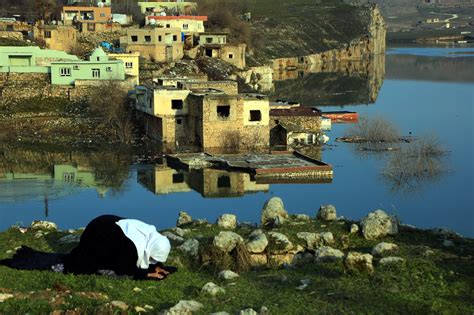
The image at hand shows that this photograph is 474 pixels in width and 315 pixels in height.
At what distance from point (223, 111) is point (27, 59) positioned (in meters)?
13.6

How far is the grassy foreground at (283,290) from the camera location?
725 centimetres

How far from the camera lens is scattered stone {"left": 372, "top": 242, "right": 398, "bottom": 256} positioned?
30.0ft

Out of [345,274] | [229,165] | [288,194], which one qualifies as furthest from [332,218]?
[229,165]

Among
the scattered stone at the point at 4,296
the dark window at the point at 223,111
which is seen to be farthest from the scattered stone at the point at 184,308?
the dark window at the point at 223,111

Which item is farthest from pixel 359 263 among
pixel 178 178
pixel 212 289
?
pixel 178 178

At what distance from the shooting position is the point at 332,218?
11453 millimetres

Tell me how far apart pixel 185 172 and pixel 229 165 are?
50.6 inches

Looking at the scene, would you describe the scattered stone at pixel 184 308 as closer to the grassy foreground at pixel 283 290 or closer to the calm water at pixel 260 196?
the grassy foreground at pixel 283 290

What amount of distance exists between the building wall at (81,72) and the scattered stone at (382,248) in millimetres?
27361

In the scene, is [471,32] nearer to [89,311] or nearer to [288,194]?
[288,194]

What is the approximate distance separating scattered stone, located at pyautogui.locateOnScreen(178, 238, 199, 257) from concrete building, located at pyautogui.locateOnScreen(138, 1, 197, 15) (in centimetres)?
4920

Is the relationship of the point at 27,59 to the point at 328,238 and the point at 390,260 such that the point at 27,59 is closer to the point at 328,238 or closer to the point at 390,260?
the point at 328,238

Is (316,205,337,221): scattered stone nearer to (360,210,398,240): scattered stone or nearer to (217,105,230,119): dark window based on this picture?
(360,210,398,240): scattered stone

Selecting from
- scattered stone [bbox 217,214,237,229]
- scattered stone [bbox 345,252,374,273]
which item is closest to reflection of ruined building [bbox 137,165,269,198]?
scattered stone [bbox 217,214,237,229]
